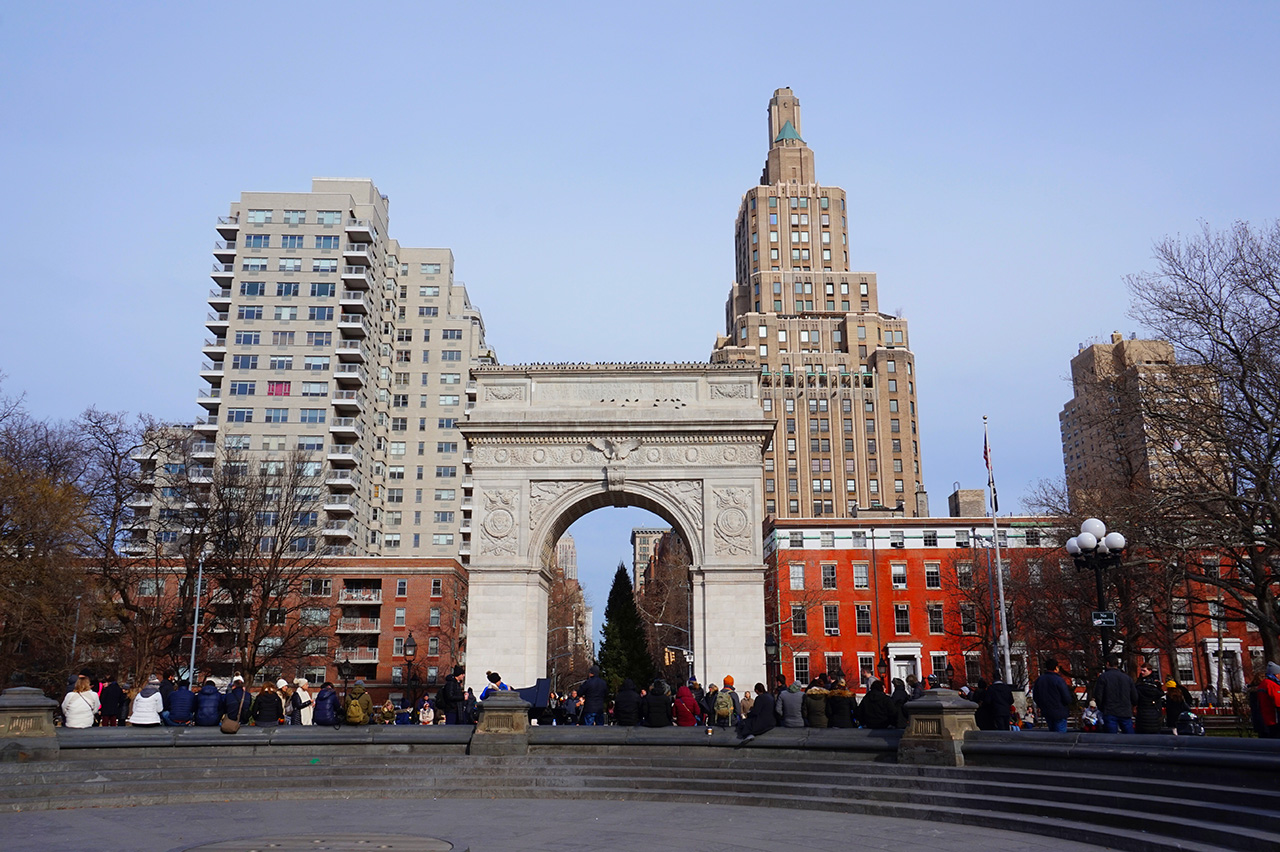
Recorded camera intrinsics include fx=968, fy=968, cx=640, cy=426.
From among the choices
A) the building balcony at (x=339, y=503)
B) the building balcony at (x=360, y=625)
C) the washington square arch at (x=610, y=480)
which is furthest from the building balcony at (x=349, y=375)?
the washington square arch at (x=610, y=480)

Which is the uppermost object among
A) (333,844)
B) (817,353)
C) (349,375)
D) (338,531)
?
A: (817,353)

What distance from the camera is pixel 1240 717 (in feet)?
85.7

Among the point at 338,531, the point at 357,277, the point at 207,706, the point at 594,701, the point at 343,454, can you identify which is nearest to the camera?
the point at 207,706

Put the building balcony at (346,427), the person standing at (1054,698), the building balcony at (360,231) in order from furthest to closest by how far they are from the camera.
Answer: the building balcony at (360,231), the building balcony at (346,427), the person standing at (1054,698)

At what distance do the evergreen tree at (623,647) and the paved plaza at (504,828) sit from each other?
1443 inches

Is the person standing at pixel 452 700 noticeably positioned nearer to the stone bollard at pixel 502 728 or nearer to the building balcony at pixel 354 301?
the stone bollard at pixel 502 728

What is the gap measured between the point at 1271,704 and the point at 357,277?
67434 millimetres

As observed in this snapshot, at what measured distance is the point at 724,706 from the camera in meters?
20.1

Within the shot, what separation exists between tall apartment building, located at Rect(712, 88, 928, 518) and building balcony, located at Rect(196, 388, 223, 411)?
48.1 m

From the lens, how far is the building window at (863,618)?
195 feet

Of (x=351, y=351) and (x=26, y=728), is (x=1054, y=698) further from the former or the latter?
(x=351, y=351)

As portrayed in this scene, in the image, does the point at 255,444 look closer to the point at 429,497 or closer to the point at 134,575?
the point at 429,497

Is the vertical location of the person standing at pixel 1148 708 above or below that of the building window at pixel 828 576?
below

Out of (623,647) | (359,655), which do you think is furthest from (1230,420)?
(359,655)
